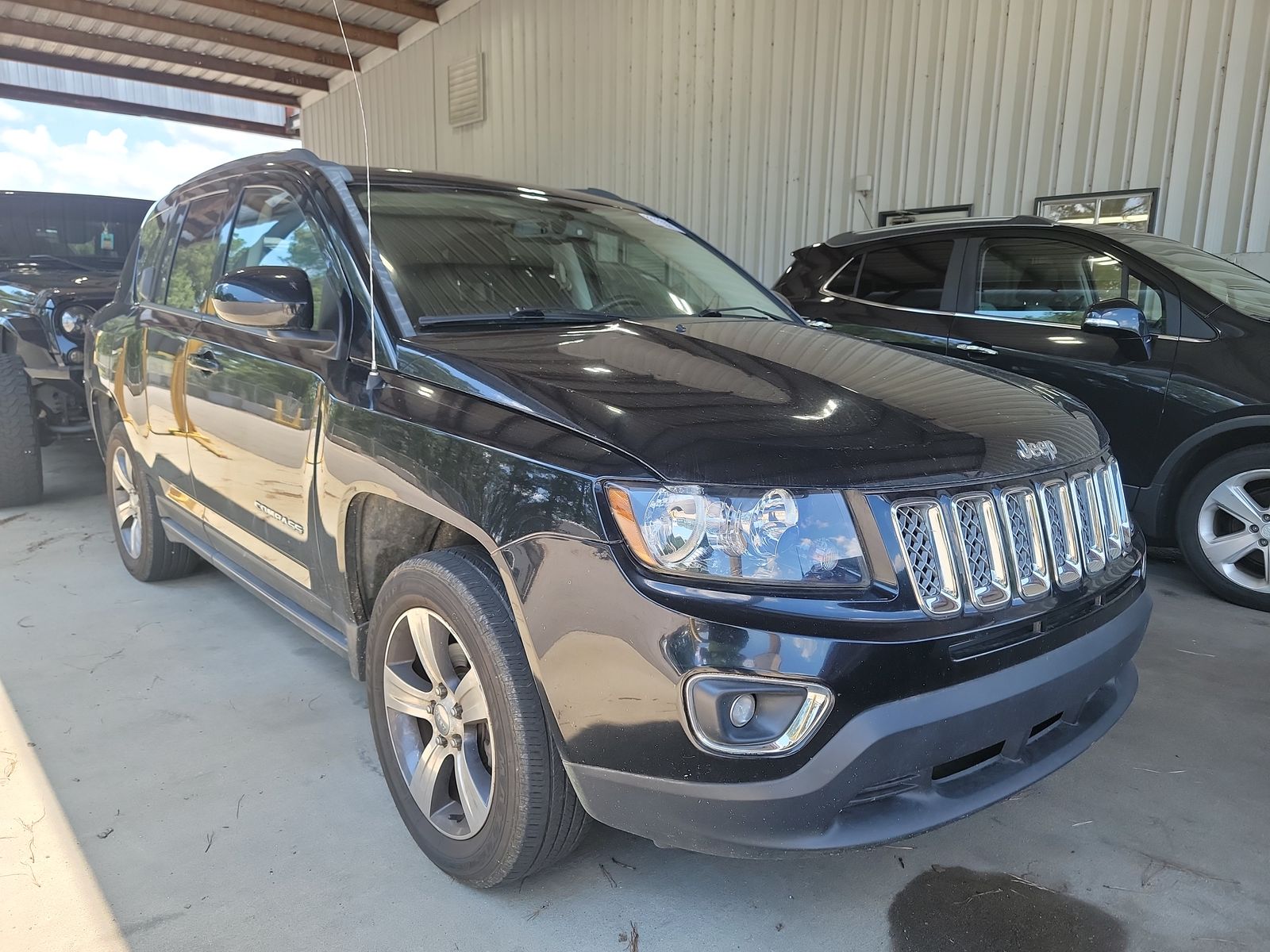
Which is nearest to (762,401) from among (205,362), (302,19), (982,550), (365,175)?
(982,550)

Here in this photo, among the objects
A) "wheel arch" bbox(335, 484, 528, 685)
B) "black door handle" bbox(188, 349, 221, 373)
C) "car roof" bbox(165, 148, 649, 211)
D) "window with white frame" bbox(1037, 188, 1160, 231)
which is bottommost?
"wheel arch" bbox(335, 484, 528, 685)

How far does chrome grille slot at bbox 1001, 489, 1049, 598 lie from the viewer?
1.69 meters

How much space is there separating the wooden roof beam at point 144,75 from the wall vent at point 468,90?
6356 mm

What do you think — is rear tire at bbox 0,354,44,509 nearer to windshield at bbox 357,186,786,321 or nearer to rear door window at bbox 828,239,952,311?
windshield at bbox 357,186,786,321

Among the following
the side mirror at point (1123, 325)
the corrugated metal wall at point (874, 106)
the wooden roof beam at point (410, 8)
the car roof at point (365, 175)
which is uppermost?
the wooden roof beam at point (410, 8)

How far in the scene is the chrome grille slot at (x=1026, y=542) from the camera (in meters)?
1.69

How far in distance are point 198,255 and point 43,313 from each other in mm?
2668

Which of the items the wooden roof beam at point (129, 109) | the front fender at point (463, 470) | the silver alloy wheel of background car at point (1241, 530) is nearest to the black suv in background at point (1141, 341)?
the silver alloy wheel of background car at point (1241, 530)

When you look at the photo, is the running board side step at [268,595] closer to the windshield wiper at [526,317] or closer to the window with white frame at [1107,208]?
the windshield wiper at [526,317]

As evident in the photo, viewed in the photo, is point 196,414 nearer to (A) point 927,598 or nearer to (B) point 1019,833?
(A) point 927,598

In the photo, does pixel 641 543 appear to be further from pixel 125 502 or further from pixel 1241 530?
pixel 1241 530

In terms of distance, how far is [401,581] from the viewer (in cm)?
197

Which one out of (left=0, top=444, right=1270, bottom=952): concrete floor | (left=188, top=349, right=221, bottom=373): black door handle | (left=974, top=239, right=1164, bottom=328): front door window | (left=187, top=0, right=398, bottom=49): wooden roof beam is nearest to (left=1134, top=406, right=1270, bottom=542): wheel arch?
(left=974, top=239, right=1164, bottom=328): front door window

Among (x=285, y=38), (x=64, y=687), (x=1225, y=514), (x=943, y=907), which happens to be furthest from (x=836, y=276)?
(x=285, y=38)
